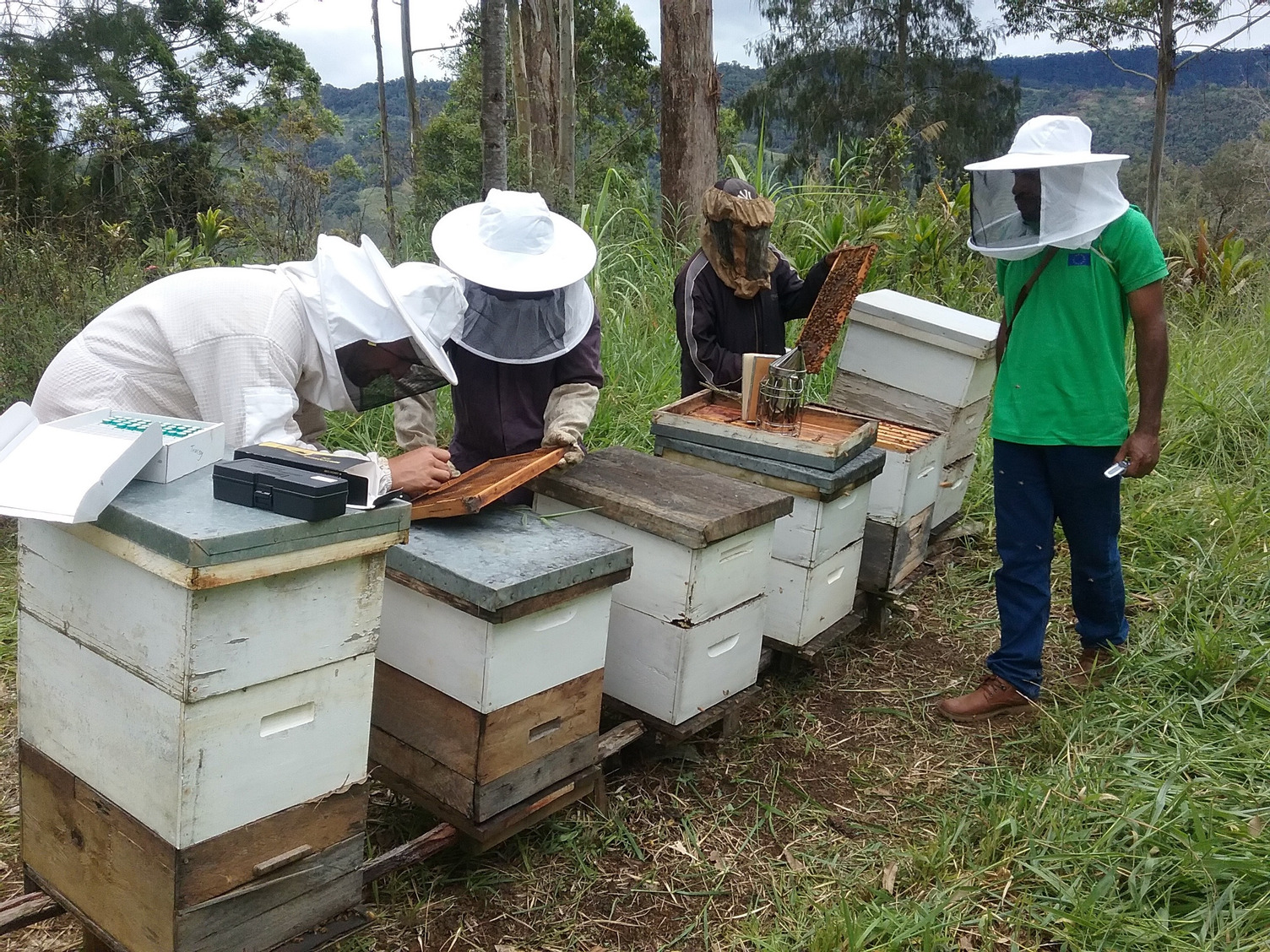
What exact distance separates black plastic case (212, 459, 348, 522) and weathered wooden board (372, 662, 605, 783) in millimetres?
707

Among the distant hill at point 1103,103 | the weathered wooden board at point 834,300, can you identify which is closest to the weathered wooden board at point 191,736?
the weathered wooden board at point 834,300

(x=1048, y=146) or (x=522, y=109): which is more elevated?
(x=522, y=109)

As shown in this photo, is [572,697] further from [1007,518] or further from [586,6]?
[586,6]

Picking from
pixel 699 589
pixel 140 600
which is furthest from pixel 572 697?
pixel 140 600

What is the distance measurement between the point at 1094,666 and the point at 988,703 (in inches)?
15.1

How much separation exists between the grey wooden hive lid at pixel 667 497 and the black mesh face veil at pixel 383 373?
1.91ft

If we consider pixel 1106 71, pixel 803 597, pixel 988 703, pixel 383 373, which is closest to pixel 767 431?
pixel 803 597

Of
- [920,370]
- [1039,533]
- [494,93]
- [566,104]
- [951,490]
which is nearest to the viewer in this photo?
[1039,533]

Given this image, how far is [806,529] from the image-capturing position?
10.6 ft

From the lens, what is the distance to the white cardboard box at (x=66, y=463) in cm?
161

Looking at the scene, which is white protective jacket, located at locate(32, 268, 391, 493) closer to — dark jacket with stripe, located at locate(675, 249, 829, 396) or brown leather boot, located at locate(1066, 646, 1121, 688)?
dark jacket with stripe, located at locate(675, 249, 829, 396)

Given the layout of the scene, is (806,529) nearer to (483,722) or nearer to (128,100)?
(483,722)

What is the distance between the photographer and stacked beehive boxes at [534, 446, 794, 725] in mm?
2711

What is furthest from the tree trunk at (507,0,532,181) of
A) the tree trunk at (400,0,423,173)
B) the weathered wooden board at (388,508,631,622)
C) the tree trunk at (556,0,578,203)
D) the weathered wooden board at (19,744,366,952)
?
the tree trunk at (400,0,423,173)
